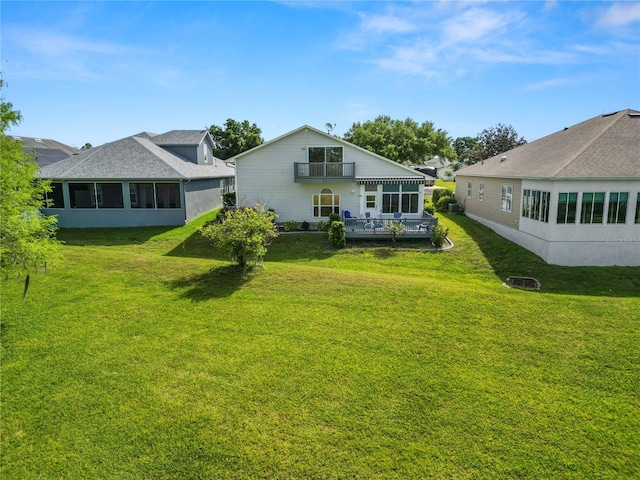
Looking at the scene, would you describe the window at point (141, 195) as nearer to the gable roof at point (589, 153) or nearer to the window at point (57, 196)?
→ the window at point (57, 196)

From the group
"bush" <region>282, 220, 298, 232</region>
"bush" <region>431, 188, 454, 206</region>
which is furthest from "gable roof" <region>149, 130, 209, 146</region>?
"bush" <region>431, 188, 454, 206</region>

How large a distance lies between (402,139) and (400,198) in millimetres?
21852

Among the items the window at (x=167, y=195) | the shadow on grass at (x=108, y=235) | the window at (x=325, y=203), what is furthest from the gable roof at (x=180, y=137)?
the window at (x=325, y=203)

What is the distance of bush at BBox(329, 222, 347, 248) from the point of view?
2195 cm

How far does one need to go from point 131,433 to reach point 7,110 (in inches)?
370

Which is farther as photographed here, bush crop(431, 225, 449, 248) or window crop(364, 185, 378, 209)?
window crop(364, 185, 378, 209)

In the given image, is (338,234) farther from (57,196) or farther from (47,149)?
(47,149)

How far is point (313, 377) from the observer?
9.37 m

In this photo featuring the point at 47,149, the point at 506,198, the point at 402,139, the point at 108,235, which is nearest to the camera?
the point at 506,198

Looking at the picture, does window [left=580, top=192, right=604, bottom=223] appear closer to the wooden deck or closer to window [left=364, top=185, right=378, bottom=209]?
the wooden deck

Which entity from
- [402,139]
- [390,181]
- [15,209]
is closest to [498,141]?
[402,139]

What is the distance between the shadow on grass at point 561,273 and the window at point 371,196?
730 cm

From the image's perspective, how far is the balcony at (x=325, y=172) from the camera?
25.1 m

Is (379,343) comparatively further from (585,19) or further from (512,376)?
(585,19)
